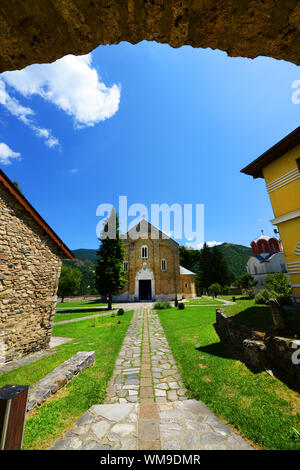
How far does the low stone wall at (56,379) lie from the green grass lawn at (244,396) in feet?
9.16

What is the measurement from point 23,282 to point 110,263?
14.9 m

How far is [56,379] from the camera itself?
413cm

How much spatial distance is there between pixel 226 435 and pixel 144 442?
1.19 meters

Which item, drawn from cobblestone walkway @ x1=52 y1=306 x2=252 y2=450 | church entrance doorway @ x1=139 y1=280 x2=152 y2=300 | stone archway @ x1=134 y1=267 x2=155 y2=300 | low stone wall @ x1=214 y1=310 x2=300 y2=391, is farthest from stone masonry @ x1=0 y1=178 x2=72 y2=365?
church entrance doorway @ x1=139 y1=280 x2=152 y2=300

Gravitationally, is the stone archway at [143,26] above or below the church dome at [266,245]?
below

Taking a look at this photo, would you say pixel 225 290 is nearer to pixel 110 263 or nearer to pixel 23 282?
pixel 110 263

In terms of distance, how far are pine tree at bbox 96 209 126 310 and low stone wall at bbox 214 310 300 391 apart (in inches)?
660

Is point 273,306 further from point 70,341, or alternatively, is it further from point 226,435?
point 70,341

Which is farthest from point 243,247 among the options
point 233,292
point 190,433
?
point 190,433

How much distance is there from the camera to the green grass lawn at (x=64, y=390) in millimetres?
2762

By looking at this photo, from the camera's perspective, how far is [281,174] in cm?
861

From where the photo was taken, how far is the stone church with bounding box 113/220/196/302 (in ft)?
92.0

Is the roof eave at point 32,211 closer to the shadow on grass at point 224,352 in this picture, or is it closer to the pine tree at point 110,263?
the shadow on grass at point 224,352

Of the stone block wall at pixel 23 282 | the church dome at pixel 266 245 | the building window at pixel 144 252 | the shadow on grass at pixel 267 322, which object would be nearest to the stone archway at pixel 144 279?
the building window at pixel 144 252
